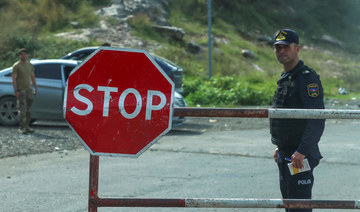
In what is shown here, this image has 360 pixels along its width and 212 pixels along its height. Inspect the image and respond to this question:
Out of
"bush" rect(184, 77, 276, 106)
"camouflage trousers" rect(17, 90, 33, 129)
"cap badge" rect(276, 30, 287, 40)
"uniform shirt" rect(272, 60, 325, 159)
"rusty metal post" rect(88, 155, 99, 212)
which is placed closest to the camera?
"rusty metal post" rect(88, 155, 99, 212)

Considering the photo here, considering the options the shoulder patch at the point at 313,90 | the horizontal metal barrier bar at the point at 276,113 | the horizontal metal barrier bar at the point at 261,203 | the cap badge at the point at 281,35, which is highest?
the cap badge at the point at 281,35

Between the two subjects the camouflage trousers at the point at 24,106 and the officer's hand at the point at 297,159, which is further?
the camouflage trousers at the point at 24,106

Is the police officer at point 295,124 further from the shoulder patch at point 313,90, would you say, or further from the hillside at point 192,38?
the hillside at point 192,38

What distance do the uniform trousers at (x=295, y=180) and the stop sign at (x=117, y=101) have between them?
1.08 metres

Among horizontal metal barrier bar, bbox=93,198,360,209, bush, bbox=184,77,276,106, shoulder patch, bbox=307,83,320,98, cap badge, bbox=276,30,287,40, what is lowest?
bush, bbox=184,77,276,106

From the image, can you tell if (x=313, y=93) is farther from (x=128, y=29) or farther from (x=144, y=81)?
(x=128, y=29)

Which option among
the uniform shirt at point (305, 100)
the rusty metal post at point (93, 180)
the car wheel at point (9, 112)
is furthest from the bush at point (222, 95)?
the rusty metal post at point (93, 180)

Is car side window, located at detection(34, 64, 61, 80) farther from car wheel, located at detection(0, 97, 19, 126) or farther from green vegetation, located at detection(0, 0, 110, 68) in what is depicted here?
green vegetation, located at detection(0, 0, 110, 68)

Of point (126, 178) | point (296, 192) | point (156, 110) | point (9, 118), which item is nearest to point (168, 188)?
point (126, 178)

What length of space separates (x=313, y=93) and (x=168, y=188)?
3.75 metres

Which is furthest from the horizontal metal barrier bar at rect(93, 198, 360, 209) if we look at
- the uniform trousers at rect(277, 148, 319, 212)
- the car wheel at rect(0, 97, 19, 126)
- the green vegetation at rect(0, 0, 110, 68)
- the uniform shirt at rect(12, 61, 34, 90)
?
the green vegetation at rect(0, 0, 110, 68)

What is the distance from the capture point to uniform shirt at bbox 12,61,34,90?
1339cm

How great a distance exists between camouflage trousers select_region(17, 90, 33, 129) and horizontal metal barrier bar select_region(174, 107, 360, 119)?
31.4 feet

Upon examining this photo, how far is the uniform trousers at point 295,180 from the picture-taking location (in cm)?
476
